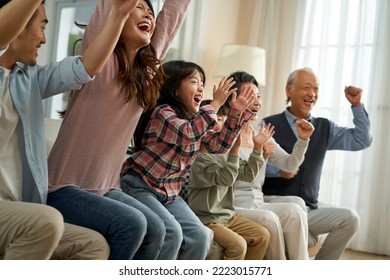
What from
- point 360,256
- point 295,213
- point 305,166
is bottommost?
point 360,256

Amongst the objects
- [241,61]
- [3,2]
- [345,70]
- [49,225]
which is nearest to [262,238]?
[49,225]

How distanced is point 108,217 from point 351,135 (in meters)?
1.69

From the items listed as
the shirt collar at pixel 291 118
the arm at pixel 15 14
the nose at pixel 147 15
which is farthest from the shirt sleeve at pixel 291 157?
the arm at pixel 15 14

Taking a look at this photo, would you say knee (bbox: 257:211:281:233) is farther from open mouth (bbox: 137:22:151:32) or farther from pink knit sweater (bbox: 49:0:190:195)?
open mouth (bbox: 137:22:151:32)

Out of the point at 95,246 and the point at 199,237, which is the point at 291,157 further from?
the point at 95,246

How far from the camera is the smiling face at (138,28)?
1550 millimetres

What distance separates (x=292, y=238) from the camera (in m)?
2.11

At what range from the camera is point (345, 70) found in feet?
11.9

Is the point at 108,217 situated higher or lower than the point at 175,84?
lower

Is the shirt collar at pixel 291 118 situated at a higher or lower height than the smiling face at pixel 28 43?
lower

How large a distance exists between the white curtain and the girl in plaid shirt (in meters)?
1.96

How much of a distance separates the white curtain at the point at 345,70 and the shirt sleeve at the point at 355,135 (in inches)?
32.6

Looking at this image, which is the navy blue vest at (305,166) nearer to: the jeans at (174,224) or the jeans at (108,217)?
the jeans at (174,224)

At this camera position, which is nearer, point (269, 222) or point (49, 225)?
point (49, 225)
